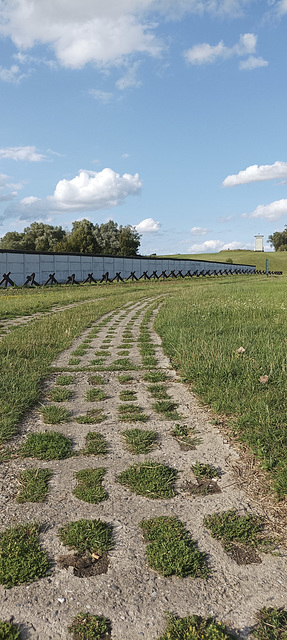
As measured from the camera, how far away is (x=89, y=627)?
74.7 inches

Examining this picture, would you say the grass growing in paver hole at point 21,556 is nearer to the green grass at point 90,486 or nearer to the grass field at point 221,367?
the green grass at point 90,486

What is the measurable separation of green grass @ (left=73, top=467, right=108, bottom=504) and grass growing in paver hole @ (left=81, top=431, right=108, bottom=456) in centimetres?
30

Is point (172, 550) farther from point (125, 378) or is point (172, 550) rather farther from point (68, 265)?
point (68, 265)

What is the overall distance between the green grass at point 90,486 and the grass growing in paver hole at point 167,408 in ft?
4.30

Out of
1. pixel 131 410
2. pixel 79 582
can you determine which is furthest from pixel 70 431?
pixel 79 582

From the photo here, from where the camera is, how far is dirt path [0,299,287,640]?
1.99 m

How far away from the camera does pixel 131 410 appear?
15.4 ft

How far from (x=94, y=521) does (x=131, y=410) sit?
2.06 metres

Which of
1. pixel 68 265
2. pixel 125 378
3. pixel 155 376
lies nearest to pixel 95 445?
pixel 125 378

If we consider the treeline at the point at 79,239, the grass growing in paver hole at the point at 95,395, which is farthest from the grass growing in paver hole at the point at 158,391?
the treeline at the point at 79,239

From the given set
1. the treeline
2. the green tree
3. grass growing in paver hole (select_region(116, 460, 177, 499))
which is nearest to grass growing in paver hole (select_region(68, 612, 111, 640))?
grass growing in paver hole (select_region(116, 460, 177, 499))

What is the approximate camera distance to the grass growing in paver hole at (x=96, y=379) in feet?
19.3

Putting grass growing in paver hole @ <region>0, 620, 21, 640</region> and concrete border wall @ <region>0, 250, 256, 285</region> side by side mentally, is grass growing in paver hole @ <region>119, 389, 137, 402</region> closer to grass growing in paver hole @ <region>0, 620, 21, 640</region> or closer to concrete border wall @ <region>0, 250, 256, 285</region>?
grass growing in paver hole @ <region>0, 620, 21, 640</region>

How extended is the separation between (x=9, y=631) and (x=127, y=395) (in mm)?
3397
